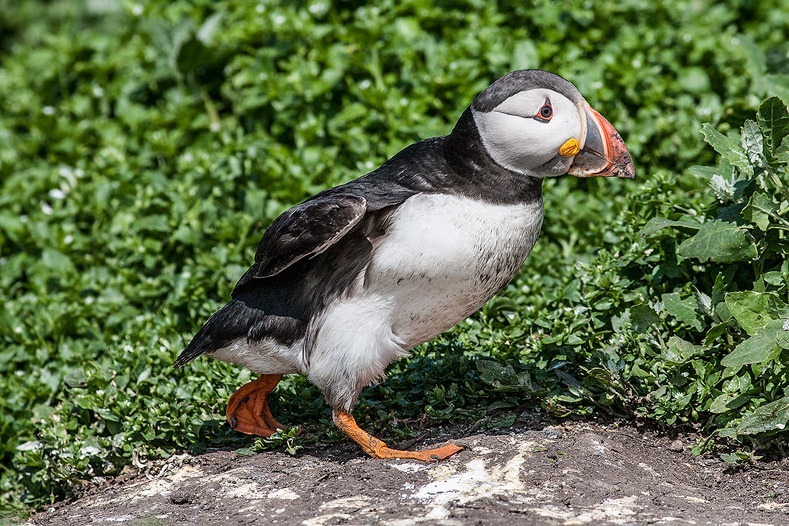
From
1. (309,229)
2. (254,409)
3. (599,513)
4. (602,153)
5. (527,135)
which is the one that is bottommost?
(599,513)

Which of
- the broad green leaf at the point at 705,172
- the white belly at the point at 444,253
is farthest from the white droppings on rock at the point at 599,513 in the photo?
the broad green leaf at the point at 705,172

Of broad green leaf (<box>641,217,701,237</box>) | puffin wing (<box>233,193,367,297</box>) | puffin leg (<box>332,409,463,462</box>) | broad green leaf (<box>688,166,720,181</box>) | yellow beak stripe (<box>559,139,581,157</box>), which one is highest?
yellow beak stripe (<box>559,139,581,157</box>)

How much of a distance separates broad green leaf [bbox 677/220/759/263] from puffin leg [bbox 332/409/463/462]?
132 cm

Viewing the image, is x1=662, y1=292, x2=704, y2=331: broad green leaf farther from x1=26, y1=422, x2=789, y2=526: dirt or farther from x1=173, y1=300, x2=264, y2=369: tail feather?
x1=173, y1=300, x2=264, y2=369: tail feather

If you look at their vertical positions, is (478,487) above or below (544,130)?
below

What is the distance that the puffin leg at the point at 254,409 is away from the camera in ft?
16.0

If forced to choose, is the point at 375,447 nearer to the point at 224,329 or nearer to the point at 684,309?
the point at 224,329

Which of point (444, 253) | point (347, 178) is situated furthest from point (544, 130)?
point (347, 178)

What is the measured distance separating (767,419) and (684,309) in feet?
2.38

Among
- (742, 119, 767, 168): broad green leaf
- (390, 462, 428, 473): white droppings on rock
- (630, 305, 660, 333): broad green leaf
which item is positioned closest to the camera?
(390, 462, 428, 473): white droppings on rock

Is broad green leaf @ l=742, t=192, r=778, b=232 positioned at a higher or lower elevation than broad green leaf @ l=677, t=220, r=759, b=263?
higher

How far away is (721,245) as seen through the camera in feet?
14.8

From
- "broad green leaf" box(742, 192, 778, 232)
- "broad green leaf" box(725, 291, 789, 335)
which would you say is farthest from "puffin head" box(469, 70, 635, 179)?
"broad green leaf" box(725, 291, 789, 335)

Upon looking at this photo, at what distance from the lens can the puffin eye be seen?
167 inches
